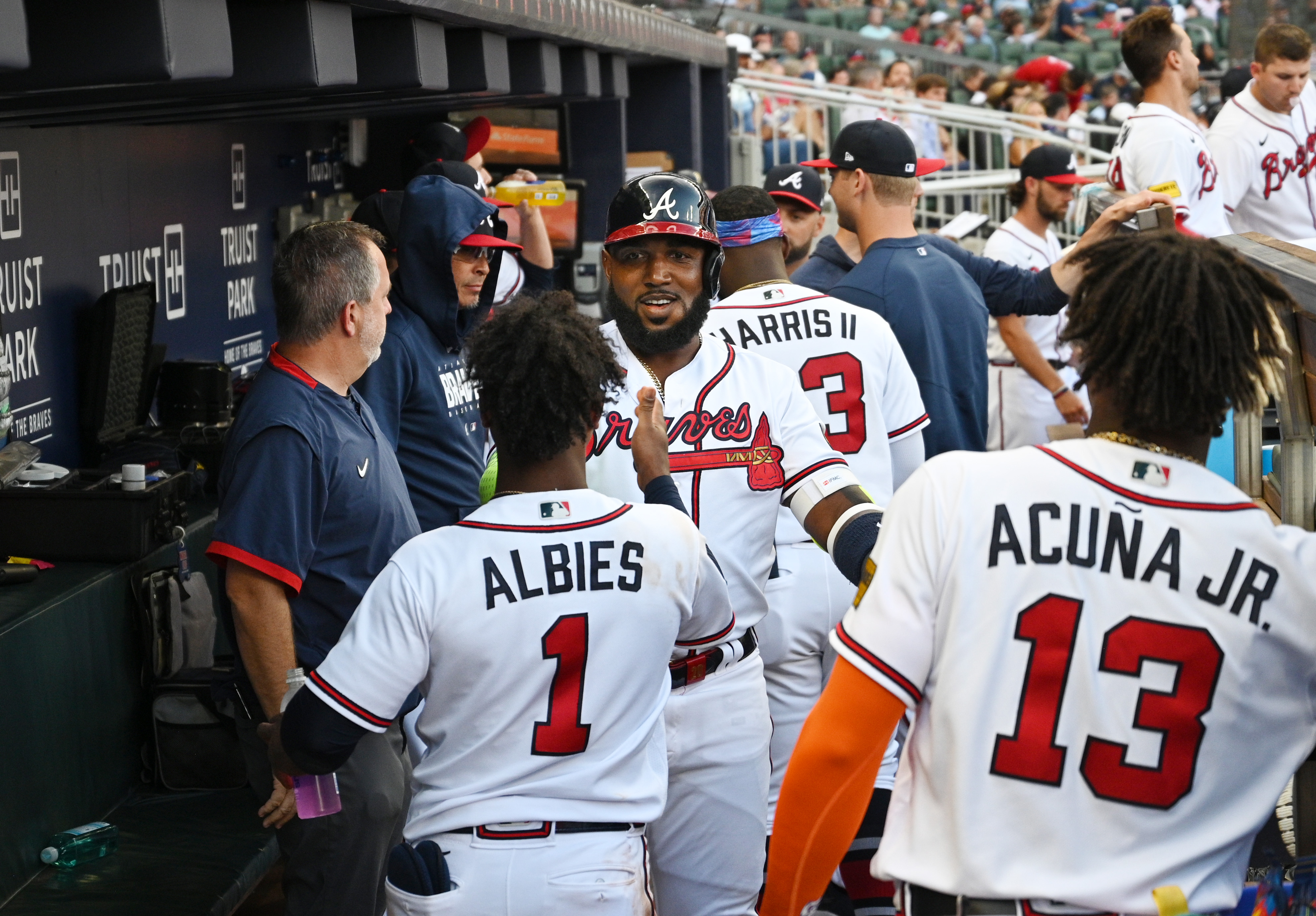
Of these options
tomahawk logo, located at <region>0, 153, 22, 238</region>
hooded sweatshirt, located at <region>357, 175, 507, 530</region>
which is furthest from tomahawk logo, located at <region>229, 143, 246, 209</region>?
hooded sweatshirt, located at <region>357, 175, 507, 530</region>

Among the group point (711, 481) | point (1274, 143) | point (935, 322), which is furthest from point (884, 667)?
point (1274, 143)

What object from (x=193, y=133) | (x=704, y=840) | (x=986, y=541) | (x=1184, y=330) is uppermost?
(x=193, y=133)

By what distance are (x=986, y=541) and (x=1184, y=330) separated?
359 millimetres

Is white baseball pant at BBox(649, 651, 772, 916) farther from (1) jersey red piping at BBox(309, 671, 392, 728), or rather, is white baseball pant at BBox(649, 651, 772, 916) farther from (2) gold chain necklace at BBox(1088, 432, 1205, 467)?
(2) gold chain necklace at BBox(1088, 432, 1205, 467)

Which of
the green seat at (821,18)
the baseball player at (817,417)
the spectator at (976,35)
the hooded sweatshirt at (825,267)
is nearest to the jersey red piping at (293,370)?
the baseball player at (817,417)

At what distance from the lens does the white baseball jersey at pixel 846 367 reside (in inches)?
142

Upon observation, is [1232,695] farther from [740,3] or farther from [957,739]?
[740,3]

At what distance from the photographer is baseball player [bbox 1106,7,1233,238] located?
523 centimetres

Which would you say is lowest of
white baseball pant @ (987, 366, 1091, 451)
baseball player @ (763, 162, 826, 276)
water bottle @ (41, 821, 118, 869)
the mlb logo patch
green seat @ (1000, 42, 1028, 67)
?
water bottle @ (41, 821, 118, 869)

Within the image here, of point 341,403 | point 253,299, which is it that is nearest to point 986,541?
point 341,403

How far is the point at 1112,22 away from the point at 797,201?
18.8m

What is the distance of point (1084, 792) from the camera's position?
1.74 meters

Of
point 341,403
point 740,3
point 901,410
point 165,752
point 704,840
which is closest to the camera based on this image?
point 704,840

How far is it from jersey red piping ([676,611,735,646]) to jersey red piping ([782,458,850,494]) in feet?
1.38
